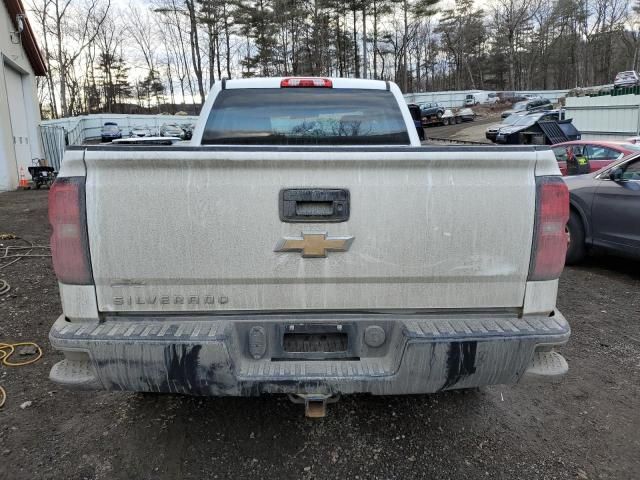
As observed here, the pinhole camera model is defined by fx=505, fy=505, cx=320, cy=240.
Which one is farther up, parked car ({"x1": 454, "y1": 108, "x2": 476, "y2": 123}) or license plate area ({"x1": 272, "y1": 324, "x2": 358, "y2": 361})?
parked car ({"x1": 454, "y1": 108, "x2": 476, "y2": 123})

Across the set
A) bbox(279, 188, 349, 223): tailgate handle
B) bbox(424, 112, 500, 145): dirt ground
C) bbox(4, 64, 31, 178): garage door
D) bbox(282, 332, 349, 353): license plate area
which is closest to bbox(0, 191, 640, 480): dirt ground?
bbox(282, 332, 349, 353): license plate area

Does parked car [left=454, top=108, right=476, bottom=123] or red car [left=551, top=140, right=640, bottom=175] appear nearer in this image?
red car [left=551, top=140, right=640, bottom=175]

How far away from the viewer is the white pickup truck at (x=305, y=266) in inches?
87.2

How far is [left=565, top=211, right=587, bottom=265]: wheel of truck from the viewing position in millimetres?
6648

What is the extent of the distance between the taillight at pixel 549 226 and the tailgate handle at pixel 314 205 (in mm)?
871

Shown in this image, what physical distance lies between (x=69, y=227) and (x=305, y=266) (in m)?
1.04

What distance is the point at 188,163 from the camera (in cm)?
221

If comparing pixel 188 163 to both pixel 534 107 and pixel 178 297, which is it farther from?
pixel 534 107

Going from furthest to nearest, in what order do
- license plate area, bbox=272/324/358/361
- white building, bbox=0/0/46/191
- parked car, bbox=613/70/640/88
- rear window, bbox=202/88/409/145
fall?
parked car, bbox=613/70/640/88 < white building, bbox=0/0/46/191 < rear window, bbox=202/88/409/145 < license plate area, bbox=272/324/358/361

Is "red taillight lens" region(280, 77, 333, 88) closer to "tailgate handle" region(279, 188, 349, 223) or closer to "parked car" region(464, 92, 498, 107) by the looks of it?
"tailgate handle" region(279, 188, 349, 223)

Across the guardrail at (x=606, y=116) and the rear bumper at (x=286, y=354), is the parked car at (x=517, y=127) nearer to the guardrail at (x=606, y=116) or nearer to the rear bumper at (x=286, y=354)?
the guardrail at (x=606, y=116)

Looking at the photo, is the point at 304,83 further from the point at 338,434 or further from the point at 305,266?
the point at 338,434

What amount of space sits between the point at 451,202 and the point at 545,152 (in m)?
0.50

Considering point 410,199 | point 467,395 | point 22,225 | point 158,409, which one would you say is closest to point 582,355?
point 467,395
